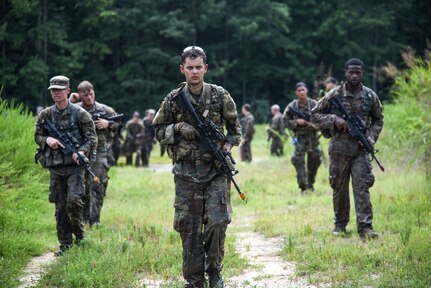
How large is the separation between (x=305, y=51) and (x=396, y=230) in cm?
3789

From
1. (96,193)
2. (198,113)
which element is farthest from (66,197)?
(198,113)

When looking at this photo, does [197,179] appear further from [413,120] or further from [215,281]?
[413,120]

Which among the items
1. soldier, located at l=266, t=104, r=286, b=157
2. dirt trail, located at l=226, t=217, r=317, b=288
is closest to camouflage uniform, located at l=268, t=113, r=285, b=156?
soldier, located at l=266, t=104, r=286, b=157

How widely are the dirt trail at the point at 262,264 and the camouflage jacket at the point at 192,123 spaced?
119 centimetres

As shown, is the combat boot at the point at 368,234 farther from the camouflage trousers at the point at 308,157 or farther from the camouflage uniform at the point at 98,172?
the camouflage trousers at the point at 308,157

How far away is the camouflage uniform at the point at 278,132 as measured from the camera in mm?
20812

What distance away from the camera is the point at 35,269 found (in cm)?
660

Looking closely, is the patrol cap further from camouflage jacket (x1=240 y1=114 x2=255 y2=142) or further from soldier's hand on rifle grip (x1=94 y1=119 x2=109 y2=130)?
camouflage jacket (x1=240 y1=114 x2=255 y2=142)

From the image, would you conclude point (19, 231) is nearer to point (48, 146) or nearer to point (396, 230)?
point (48, 146)

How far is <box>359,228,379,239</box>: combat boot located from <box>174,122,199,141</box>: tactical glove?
3.19 meters

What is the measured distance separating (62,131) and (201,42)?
38.9 meters

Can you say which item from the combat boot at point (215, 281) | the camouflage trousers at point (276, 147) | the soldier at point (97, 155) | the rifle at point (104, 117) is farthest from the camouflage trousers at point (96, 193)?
the camouflage trousers at point (276, 147)

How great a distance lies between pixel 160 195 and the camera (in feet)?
40.9

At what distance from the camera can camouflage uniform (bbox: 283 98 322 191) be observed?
37.9 ft
